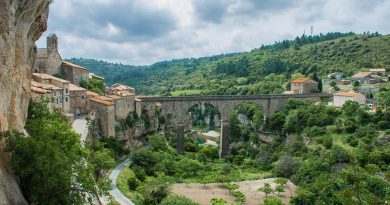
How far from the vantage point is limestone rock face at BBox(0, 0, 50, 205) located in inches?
782

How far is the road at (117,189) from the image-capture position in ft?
137

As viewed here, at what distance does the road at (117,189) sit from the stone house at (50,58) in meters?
16.0

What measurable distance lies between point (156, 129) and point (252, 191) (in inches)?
917

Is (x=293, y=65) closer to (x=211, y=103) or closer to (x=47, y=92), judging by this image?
(x=211, y=103)

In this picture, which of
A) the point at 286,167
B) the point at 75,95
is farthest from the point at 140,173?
the point at 286,167

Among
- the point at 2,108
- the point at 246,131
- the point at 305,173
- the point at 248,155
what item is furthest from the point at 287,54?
the point at 2,108

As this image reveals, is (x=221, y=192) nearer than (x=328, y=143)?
Yes

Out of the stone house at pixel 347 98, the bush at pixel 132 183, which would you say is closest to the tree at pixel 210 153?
the bush at pixel 132 183

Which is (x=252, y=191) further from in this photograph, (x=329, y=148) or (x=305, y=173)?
(x=329, y=148)

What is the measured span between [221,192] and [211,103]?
26087mm

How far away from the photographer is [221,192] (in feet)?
172

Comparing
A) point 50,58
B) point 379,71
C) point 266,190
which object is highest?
point 379,71

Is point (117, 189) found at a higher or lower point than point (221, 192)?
higher

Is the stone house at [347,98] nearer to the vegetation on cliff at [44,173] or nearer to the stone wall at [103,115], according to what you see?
the stone wall at [103,115]
